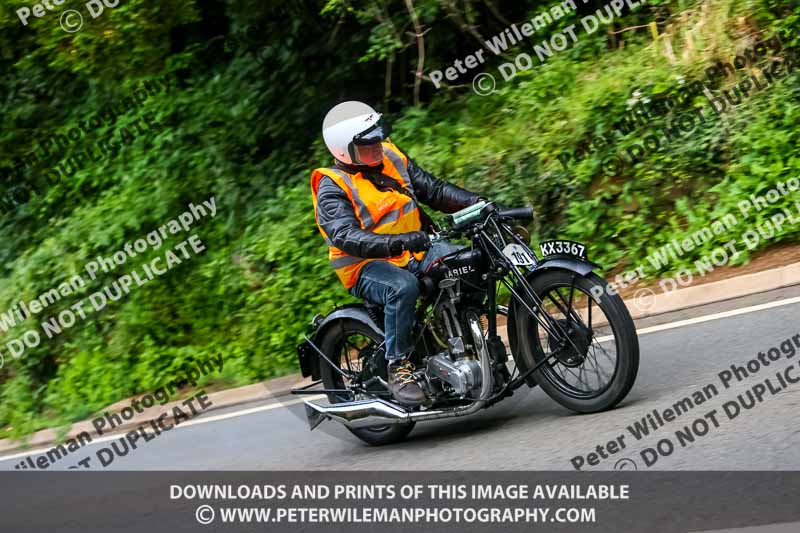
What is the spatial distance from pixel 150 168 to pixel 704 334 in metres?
8.42

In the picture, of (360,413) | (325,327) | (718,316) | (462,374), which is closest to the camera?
(462,374)

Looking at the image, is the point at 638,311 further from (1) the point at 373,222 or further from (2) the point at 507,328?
(1) the point at 373,222

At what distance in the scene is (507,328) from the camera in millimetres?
6500

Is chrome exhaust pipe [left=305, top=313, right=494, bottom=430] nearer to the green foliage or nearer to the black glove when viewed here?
the black glove

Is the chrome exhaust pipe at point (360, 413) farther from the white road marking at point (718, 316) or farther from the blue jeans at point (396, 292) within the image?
the white road marking at point (718, 316)

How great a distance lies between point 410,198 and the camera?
22.0ft

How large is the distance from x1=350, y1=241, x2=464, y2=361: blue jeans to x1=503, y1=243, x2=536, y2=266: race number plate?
0.37 meters

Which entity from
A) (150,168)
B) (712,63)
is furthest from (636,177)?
(150,168)

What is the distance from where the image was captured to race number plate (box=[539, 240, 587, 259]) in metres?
6.05

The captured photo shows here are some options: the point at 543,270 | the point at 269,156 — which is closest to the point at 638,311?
the point at 543,270

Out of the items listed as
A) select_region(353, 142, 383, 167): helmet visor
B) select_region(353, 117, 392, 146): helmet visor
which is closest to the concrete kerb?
select_region(353, 142, 383, 167): helmet visor

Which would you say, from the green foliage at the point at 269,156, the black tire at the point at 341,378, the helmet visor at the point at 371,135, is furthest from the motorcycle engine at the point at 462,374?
the green foliage at the point at 269,156

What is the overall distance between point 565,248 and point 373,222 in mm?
1210
